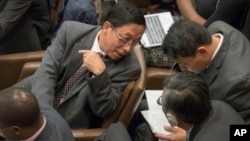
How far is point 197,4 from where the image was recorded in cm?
280

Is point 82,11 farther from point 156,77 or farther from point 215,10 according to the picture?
point 215,10

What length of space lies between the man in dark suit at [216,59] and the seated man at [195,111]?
0.38 feet

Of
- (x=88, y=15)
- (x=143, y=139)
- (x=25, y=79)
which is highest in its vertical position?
(x=88, y=15)

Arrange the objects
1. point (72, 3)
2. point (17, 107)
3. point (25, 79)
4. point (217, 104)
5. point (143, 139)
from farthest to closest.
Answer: point (72, 3)
point (25, 79)
point (143, 139)
point (217, 104)
point (17, 107)

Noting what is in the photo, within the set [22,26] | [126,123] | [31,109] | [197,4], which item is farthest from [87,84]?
[197,4]

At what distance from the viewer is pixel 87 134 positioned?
1893mm

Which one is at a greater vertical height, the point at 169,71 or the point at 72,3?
the point at 72,3

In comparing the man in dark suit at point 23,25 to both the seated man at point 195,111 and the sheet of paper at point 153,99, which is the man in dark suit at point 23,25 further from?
the seated man at point 195,111

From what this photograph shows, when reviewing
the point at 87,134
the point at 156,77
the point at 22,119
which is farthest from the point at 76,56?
the point at 22,119

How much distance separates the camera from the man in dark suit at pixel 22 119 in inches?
57.6

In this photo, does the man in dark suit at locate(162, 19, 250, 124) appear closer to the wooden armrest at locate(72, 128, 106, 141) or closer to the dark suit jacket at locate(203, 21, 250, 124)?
the dark suit jacket at locate(203, 21, 250, 124)

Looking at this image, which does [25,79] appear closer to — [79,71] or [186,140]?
[79,71]

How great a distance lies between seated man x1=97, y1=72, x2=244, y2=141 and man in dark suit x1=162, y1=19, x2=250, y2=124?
0.12 metres

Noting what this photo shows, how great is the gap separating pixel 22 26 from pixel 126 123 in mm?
922
